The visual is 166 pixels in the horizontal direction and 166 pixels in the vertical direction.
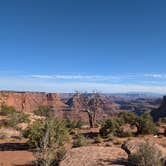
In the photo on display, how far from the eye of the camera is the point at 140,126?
3341 centimetres

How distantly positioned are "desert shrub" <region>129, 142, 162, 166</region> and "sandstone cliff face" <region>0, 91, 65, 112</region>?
102014 millimetres

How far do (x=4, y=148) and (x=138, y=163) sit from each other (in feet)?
47.2

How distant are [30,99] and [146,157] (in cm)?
12338

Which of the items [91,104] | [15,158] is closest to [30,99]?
[91,104]

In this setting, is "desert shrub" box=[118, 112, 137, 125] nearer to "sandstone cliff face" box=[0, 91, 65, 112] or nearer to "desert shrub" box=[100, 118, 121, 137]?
"desert shrub" box=[100, 118, 121, 137]

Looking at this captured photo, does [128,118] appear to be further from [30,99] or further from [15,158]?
[30,99]

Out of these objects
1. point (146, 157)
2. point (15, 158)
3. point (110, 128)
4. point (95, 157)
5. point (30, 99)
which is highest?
point (30, 99)

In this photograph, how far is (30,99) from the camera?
133250 mm

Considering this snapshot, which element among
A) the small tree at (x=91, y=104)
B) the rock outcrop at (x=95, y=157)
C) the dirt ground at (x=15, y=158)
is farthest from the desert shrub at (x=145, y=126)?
the rock outcrop at (x=95, y=157)

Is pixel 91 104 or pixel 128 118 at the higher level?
pixel 91 104

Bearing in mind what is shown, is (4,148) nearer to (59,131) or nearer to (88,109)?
(59,131)

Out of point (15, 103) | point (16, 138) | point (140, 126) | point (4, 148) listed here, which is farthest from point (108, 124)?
point (15, 103)

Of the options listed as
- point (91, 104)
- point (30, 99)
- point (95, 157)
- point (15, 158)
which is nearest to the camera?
point (95, 157)

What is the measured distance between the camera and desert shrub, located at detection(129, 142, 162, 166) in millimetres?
12125
